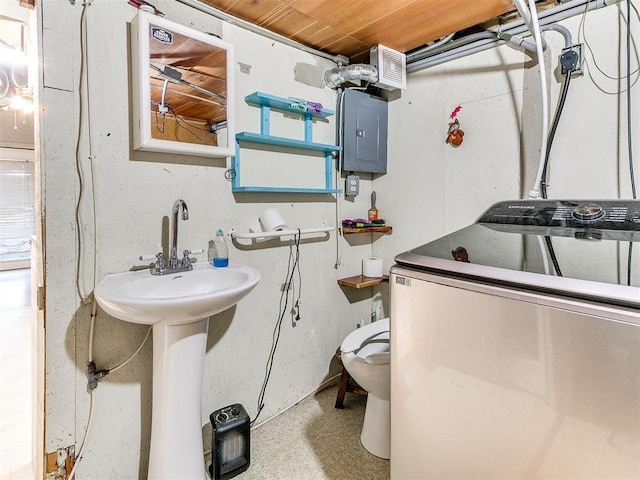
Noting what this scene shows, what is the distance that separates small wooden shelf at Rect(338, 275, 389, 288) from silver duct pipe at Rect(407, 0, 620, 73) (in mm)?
1339

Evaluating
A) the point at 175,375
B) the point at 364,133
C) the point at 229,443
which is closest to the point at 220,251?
the point at 175,375

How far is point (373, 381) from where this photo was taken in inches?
64.5

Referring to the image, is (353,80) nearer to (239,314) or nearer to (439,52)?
(439,52)

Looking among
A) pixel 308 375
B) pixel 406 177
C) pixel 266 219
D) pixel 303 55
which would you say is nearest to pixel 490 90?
pixel 406 177

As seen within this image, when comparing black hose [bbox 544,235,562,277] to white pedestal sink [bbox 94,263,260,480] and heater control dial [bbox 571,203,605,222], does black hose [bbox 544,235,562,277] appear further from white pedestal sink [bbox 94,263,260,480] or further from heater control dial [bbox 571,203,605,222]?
white pedestal sink [bbox 94,263,260,480]

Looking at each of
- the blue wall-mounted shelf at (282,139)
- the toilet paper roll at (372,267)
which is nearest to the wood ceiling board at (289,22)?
the blue wall-mounted shelf at (282,139)

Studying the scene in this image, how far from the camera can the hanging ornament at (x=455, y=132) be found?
2000 mm

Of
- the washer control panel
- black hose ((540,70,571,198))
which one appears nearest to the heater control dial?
the washer control panel

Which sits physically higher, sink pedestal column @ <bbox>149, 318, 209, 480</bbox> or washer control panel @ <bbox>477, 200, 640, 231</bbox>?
washer control panel @ <bbox>477, 200, 640, 231</bbox>

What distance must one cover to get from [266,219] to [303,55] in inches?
39.6

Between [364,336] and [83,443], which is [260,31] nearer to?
[364,336]

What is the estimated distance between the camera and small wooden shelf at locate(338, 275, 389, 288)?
7.18 feet

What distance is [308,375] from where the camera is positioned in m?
2.15

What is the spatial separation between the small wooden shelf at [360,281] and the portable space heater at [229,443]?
3.11 feet
